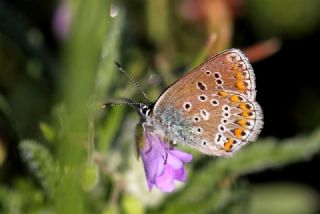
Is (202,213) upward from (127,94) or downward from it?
downward

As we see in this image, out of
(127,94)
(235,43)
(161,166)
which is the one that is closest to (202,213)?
(127,94)

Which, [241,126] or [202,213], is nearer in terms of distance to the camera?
[241,126]

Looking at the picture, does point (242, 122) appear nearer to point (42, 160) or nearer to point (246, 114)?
point (246, 114)

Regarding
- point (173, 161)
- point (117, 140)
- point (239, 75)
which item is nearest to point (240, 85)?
point (239, 75)

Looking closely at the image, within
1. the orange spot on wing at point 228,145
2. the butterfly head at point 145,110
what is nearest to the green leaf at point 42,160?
the butterfly head at point 145,110

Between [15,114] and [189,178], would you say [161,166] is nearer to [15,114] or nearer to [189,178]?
[189,178]

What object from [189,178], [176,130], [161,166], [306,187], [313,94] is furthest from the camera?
[313,94]

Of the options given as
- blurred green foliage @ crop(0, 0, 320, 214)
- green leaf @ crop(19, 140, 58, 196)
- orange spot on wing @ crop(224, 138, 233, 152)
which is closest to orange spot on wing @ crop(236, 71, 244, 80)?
orange spot on wing @ crop(224, 138, 233, 152)

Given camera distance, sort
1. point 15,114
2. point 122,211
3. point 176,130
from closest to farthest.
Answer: point 176,130
point 122,211
point 15,114

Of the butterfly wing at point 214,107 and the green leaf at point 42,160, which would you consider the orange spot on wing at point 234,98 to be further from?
Result: the green leaf at point 42,160
